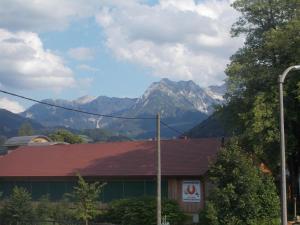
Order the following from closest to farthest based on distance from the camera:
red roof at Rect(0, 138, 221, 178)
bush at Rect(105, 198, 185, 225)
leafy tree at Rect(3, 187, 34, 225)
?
leafy tree at Rect(3, 187, 34, 225) → bush at Rect(105, 198, 185, 225) → red roof at Rect(0, 138, 221, 178)

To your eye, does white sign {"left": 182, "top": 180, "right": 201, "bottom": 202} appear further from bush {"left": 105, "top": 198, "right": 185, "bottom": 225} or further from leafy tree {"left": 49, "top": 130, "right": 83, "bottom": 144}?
leafy tree {"left": 49, "top": 130, "right": 83, "bottom": 144}

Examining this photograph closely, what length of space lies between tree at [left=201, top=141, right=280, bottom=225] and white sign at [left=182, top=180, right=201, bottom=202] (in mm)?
10065

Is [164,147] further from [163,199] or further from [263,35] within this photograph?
[263,35]

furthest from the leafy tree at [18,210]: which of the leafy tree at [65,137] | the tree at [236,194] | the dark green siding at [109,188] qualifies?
the leafy tree at [65,137]

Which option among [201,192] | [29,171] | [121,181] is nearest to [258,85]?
[201,192]

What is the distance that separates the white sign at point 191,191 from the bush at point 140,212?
2.39m

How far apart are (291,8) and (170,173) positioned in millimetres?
14344

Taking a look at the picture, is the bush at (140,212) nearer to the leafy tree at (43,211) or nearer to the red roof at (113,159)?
the red roof at (113,159)

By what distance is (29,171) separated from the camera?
46.9m

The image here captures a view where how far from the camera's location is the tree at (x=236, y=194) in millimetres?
26609

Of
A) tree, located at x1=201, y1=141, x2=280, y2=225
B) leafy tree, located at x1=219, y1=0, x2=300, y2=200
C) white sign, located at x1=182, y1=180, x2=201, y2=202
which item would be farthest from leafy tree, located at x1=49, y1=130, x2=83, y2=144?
tree, located at x1=201, y1=141, x2=280, y2=225

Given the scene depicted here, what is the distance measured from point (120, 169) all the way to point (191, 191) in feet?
19.9

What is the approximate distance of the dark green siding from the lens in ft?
132

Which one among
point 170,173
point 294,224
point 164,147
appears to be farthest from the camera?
point 164,147
